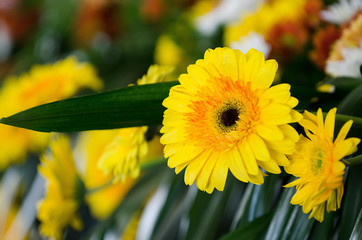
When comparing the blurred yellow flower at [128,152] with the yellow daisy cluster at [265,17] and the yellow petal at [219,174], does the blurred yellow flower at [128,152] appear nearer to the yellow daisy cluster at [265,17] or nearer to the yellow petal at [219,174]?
the yellow petal at [219,174]

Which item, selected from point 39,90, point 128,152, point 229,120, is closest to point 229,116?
point 229,120

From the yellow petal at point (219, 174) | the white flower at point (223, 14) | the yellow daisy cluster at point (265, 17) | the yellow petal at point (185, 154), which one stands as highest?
the white flower at point (223, 14)

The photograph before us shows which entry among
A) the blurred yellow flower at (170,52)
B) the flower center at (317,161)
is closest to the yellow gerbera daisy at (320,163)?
the flower center at (317,161)

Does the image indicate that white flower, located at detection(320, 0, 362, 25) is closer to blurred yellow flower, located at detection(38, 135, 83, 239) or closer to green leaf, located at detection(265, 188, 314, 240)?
green leaf, located at detection(265, 188, 314, 240)

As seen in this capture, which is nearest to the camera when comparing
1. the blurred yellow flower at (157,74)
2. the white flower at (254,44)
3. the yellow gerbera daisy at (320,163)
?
the yellow gerbera daisy at (320,163)

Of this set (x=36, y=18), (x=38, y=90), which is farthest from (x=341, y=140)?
(x=36, y=18)
